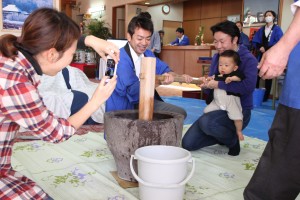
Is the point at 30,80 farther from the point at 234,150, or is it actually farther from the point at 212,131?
the point at 234,150

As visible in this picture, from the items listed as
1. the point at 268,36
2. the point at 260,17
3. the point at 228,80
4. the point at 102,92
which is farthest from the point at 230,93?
the point at 260,17

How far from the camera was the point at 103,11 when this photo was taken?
39.1 feet

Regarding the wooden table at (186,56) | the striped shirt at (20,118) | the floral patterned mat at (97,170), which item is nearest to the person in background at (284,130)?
the floral patterned mat at (97,170)

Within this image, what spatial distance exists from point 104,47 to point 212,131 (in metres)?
1.17

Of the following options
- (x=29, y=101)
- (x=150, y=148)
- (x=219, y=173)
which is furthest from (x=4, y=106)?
(x=219, y=173)

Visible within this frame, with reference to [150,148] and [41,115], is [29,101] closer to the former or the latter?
[41,115]

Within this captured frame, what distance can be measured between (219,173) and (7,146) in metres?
1.32

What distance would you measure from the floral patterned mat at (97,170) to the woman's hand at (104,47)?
0.71 m

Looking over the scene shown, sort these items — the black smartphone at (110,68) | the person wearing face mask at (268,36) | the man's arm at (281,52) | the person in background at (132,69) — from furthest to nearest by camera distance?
the person wearing face mask at (268,36) < the person in background at (132,69) < the black smartphone at (110,68) < the man's arm at (281,52)

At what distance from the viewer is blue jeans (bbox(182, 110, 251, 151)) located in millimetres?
2264

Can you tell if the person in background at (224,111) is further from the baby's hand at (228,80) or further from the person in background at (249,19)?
the person in background at (249,19)

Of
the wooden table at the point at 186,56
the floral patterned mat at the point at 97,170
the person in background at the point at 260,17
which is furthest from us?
the wooden table at the point at 186,56

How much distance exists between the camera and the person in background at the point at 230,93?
7.36ft

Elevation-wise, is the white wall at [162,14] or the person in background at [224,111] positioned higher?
the white wall at [162,14]
